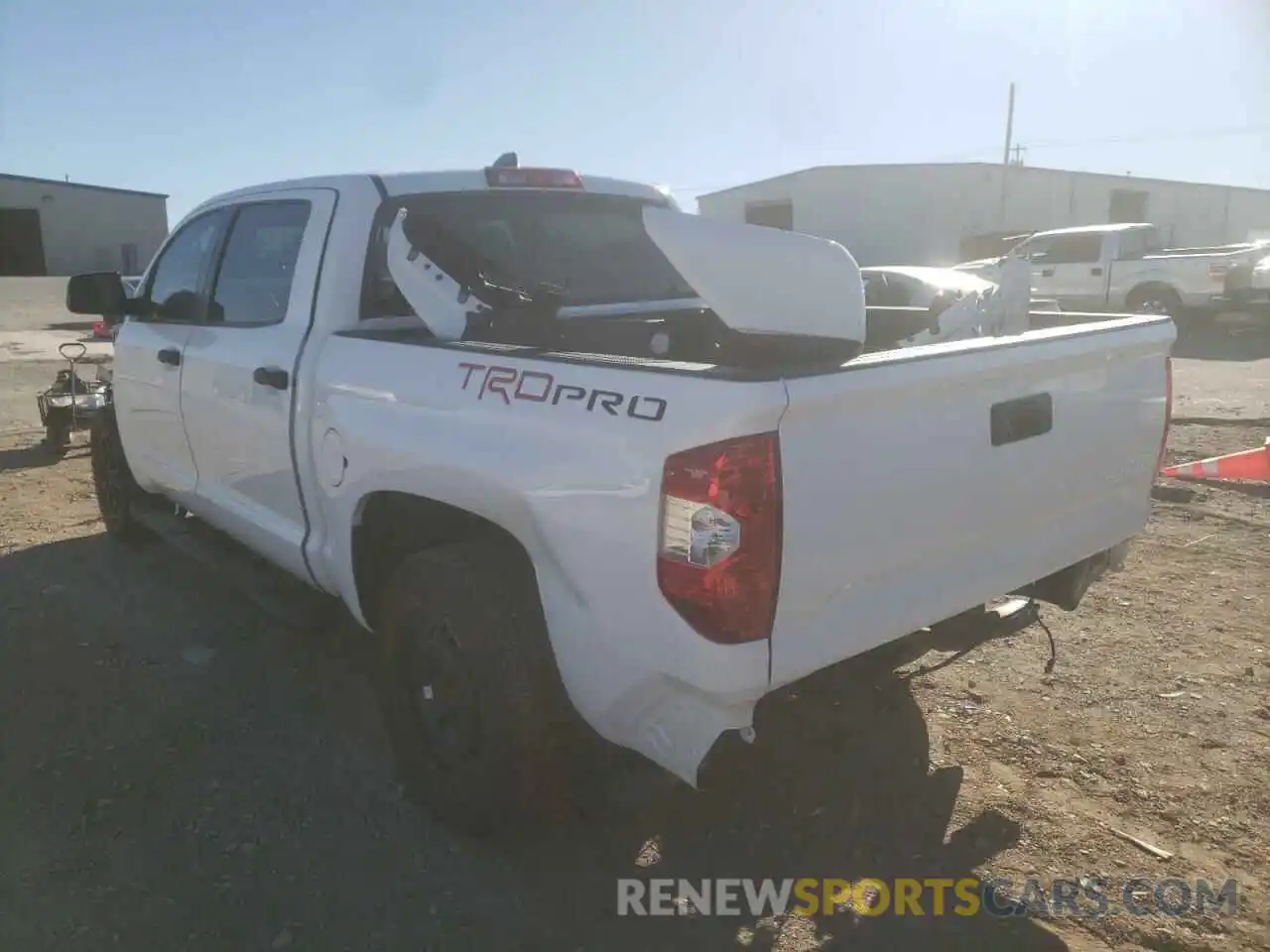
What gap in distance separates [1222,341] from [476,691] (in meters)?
18.3

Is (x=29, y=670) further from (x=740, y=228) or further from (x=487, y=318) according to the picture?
(x=740, y=228)

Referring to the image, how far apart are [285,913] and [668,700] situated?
128 cm

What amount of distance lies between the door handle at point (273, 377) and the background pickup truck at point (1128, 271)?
49.4 ft

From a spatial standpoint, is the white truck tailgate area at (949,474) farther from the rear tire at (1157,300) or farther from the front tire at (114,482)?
the rear tire at (1157,300)

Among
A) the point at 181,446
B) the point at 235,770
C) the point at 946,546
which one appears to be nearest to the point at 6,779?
the point at 235,770

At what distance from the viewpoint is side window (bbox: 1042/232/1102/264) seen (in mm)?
18859

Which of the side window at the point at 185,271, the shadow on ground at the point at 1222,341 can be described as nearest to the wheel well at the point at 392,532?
the side window at the point at 185,271

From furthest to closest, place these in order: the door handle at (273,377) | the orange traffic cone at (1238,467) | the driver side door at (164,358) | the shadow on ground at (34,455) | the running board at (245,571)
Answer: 1. the shadow on ground at (34,455)
2. the orange traffic cone at (1238,467)
3. the driver side door at (164,358)
4. the running board at (245,571)
5. the door handle at (273,377)

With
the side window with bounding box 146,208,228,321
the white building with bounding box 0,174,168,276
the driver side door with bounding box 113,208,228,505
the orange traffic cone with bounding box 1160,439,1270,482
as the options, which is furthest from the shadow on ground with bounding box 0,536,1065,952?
the white building with bounding box 0,174,168,276

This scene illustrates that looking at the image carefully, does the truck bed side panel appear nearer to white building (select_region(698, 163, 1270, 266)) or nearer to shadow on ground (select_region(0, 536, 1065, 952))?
shadow on ground (select_region(0, 536, 1065, 952))

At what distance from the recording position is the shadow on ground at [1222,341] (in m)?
15.4

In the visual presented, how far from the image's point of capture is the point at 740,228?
8.07 ft

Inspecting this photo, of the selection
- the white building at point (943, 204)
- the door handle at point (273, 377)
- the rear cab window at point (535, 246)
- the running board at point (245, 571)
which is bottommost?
the running board at point (245, 571)

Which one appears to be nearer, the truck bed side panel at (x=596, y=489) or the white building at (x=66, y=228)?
the truck bed side panel at (x=596, y=489)
